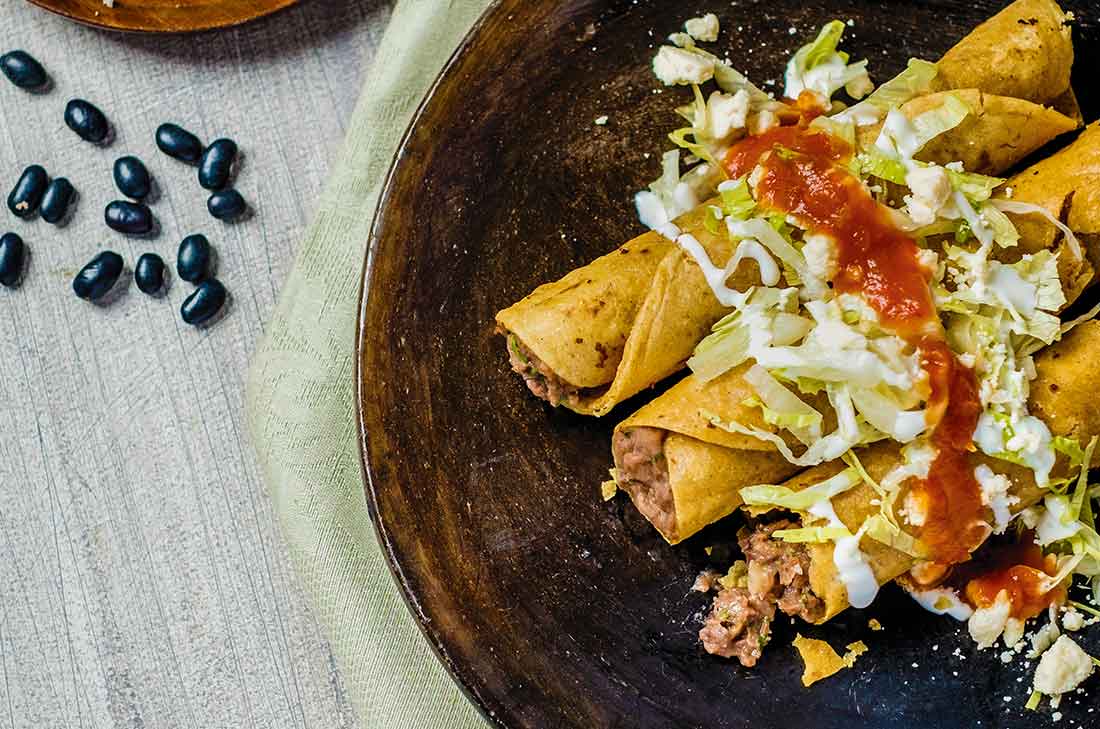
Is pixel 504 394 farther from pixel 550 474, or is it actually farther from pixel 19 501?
pixel 19 501

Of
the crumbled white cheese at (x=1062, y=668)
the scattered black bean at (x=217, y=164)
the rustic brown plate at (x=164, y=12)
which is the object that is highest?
the rustic brown plate at (x=164, y=12)

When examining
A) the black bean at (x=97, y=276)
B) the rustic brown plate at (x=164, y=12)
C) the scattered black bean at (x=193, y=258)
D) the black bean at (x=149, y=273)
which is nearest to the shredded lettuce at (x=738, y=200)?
the rustic brown plate at (x=164, y=12)

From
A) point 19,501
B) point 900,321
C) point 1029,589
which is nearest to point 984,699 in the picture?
point 1029,589

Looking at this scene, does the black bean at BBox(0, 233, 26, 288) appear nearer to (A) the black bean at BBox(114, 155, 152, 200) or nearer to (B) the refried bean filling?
(A) the black bean at BBox(114, 155, 152, 200)

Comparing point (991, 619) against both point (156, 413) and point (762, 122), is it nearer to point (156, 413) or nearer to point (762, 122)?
point (762, 122)

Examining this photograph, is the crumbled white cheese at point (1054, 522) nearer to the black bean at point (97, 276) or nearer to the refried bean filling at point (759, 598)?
the refried bean filling at point (759, 598)

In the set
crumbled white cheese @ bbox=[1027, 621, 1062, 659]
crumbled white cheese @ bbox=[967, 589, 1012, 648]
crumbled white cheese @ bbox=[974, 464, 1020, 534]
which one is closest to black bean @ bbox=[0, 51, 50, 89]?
crumbled white cheese @ bbox=[974, 464, 1020, 534]

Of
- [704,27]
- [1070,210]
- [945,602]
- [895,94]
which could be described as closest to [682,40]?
[704,27]

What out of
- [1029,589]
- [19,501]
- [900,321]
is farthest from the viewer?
[19,501]
